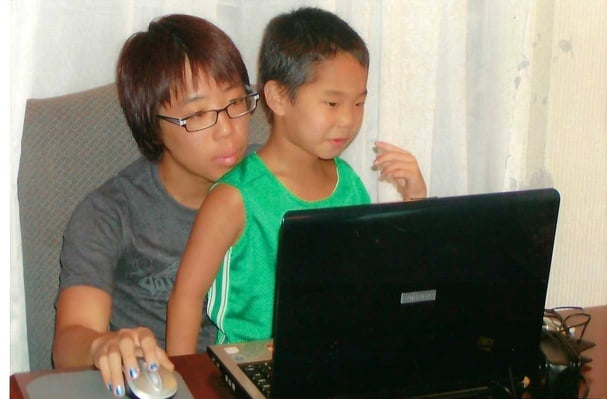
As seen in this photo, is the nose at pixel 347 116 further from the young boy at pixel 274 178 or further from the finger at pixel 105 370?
the finger at pixel 105 370

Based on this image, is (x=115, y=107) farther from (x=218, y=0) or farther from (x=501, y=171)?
(x=501, y=171)

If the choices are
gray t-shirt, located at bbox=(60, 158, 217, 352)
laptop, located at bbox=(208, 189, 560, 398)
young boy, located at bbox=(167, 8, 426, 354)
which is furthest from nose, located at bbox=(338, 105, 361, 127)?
laptop, located at bbox=(208, 189, 560, 398)

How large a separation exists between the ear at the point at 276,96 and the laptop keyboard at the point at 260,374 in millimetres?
501

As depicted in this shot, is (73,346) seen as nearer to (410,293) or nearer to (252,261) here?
(252,261)

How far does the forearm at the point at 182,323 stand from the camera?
1.35 meters

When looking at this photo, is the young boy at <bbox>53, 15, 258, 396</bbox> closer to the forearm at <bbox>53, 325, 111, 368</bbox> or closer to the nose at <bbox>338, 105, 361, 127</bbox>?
the forearm at <bbox>53, 325, 111, 368</bbox>

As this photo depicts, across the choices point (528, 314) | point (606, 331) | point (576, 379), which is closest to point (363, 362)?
point (528, 314)

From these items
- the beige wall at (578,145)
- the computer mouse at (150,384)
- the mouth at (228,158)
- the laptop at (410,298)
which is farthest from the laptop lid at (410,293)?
the beige wall at (578,145)

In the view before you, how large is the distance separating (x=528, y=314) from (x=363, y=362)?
23cm

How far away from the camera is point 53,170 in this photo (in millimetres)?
1408

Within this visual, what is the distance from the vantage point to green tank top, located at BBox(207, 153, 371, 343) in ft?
4.56

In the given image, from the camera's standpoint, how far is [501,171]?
215cm

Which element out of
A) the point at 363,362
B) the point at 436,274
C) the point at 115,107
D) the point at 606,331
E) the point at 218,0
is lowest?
the point at 606,331

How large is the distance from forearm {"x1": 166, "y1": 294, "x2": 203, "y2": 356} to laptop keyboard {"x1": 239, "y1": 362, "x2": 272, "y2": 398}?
0.91 feet
